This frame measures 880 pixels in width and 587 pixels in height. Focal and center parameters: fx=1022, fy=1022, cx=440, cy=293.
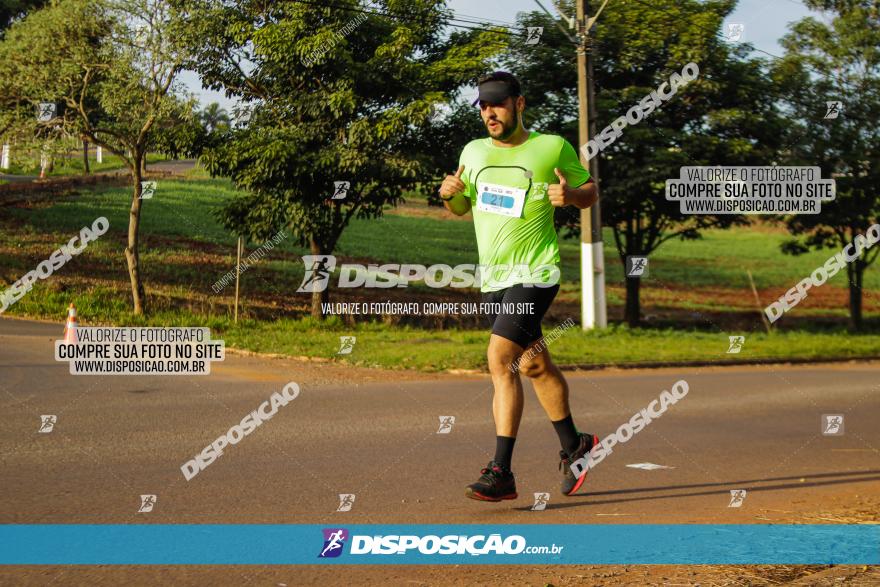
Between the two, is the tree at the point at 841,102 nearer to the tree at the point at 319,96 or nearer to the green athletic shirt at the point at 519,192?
the tree at the point at 319,96

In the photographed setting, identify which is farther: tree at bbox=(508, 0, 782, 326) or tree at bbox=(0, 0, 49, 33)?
tree at bbox=(0, 0, 49, 33)

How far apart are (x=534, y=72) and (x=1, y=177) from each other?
2635 cm

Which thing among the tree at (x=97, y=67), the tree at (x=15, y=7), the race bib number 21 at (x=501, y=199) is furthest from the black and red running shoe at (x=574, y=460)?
the tree at (x=15, y=7)

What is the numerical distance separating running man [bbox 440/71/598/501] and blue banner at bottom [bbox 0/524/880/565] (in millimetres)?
651

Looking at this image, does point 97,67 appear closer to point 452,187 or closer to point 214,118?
point 214,118

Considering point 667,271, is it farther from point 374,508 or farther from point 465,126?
point 374,508

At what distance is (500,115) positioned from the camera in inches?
218

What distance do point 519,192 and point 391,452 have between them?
307 centimetres

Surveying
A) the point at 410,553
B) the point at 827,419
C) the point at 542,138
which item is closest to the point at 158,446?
the point at 410,553

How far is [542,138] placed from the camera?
568 centimetres

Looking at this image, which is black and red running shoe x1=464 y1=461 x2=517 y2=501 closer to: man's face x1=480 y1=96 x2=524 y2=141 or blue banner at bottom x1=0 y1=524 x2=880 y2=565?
blue banner at bottom x1=0 y1=524 x2=880 y2=565

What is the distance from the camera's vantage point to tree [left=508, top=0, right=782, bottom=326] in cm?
2592

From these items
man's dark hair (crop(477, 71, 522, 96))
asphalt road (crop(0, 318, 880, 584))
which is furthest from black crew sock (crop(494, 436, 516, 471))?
man's dark hair (crop(477, 71, 522, 96))

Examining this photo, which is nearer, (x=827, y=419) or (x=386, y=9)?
(x=827, y=419)
